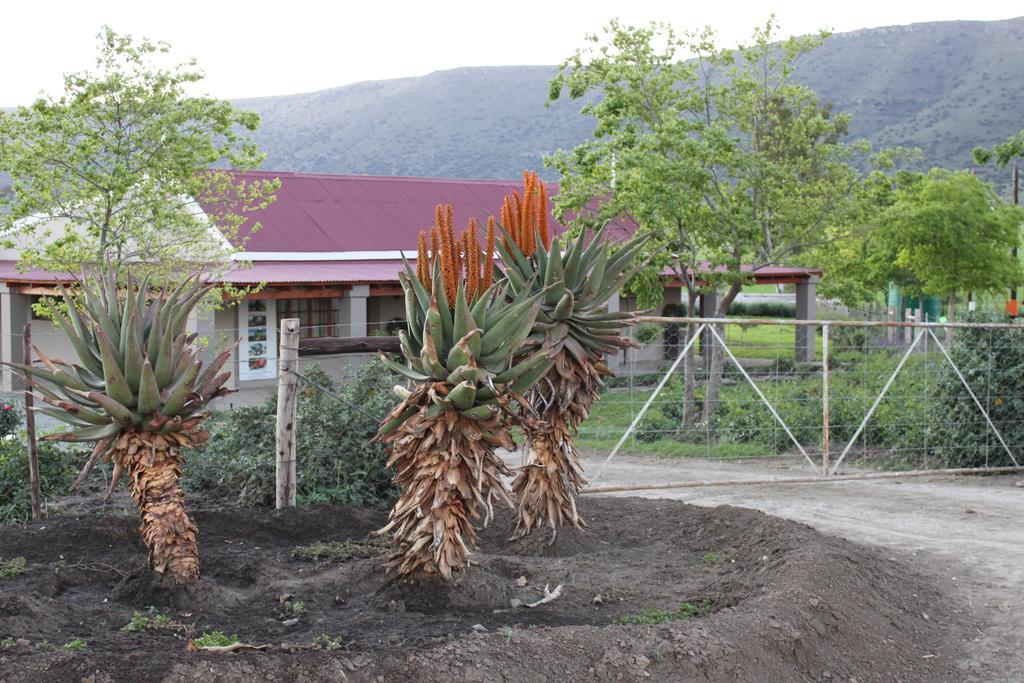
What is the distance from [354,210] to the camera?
29.3m

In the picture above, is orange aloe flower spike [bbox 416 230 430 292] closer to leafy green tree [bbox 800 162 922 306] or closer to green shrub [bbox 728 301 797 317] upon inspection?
leafy green tree [bbox 800 162 922 306]

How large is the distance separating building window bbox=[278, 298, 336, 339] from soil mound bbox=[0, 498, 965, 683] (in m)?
18.6

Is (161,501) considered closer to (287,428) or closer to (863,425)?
(287,428)

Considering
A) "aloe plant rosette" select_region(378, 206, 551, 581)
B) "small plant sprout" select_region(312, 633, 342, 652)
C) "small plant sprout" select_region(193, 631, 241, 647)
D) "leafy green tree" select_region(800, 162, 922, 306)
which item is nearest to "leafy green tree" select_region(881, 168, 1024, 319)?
"leafy green tree" select_region(800, 162, 922, 306)

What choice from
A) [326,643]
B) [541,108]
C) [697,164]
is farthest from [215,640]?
[541,108]

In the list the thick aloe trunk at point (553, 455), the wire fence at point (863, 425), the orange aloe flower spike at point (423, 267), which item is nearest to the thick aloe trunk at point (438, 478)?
the orange aloe flower spike at point (423, 267)

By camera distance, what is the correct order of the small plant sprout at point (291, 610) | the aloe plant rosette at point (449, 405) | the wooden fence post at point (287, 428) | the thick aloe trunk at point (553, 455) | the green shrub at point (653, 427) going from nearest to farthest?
the small plant sprout at point (291, 610), the aloe plant rosette at point (449, 405), the thick aloe trunk at point (553, 455), the wooden fence post at point (287, 428), the green shrub at point (653, 427)

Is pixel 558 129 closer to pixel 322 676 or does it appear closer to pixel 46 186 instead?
pixel 46 186

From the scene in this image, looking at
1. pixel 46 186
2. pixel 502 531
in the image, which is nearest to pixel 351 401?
pixel 502 531

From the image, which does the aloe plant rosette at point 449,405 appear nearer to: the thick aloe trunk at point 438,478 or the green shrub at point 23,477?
the thick aloe trunk at point 438,478

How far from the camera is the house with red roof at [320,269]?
78.0 feet

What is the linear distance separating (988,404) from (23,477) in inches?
433

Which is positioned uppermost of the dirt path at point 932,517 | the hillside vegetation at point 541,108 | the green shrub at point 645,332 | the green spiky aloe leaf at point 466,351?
the hillside vegetation at point 541,108

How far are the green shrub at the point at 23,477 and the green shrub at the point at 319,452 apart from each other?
3.55 ft
